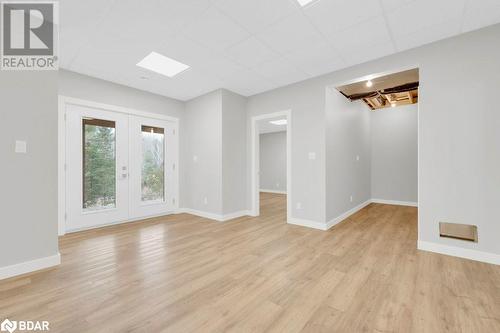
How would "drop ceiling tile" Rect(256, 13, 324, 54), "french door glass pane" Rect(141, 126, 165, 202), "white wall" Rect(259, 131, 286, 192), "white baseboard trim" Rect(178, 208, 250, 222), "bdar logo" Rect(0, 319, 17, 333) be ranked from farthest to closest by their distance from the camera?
"white wall" Rect(259, 131, 286, 192), "french door glass pane" Rect(141, 126, 165, 202), "white baseboard trim" Rect(178, 208, 250, 222), "drop ceiling tile" Rect(256, 13, 324, 54), "bdar logo" Rect(0, 319, 17, 333)

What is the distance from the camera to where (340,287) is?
81.0 inches

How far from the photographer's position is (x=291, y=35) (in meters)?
2.79

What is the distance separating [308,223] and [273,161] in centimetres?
611

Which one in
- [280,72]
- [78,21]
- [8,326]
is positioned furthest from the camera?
[280,72]

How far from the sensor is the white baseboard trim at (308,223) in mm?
3973

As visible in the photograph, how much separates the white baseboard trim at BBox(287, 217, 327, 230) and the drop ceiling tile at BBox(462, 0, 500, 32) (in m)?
3.47

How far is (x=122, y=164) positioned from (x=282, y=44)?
4.02 meters

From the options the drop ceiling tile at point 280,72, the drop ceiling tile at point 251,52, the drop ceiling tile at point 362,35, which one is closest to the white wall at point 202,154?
the drop ceiling tile at point 280,72

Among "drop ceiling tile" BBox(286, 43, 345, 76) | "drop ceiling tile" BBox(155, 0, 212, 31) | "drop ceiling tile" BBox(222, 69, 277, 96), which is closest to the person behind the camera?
"drop ceiling tile" BBox(155, 0, 212, 31)

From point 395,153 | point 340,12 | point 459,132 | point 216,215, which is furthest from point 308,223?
point 395,153

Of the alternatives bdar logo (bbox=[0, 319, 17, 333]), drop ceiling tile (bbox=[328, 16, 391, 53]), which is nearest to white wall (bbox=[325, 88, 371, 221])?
drop ceiling tile (bbox=[328, 16, 391, 53])

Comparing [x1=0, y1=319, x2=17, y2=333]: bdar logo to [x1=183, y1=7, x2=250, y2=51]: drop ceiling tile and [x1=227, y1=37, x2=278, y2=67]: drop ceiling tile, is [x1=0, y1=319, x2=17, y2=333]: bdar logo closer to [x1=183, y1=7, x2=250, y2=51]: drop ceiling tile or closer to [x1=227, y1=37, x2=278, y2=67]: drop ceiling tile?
[x1=183, y1=7, x2=250, y2=51]: drop ceiling tile

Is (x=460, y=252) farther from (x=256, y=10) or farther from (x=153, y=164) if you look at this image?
(x=153, y=164)

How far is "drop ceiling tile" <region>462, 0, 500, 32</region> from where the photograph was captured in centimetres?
225
